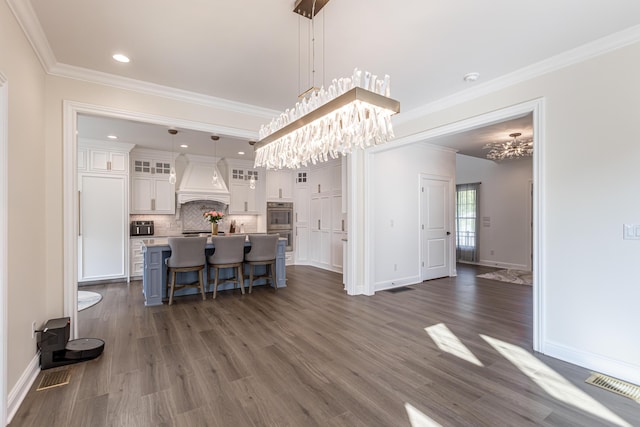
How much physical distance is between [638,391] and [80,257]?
7.62m

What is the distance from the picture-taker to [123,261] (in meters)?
5.86

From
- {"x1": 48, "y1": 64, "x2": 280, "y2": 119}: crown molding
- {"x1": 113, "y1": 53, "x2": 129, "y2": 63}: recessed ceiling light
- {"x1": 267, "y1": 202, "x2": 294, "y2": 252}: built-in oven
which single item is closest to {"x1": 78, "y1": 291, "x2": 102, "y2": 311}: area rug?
{"x1": 48, "y1": 64, "x2": 280, "y2": 119}: crown molding

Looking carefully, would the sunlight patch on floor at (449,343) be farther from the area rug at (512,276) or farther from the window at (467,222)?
the window at (467,222)

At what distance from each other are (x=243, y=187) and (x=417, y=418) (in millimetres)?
6500

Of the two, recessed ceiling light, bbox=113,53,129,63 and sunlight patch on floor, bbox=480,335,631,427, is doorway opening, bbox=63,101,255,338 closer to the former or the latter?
recessed ceiling light, bbox=113,53,129,63

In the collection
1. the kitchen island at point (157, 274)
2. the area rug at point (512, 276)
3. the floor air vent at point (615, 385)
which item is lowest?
the area rug at point (512, 276)

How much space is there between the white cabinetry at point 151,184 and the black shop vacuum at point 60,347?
3.96 meters

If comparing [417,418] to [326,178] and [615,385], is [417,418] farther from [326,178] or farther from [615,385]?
[326,178]

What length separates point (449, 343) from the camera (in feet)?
9.80

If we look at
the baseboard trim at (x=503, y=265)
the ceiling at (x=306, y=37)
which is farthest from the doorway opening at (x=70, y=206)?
the baseboard trim at (x=503, y=265)

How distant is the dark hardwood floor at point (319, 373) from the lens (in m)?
1.91

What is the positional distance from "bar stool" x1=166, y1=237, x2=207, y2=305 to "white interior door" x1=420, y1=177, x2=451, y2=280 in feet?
13.3

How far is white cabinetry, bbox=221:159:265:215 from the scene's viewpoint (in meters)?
7.36

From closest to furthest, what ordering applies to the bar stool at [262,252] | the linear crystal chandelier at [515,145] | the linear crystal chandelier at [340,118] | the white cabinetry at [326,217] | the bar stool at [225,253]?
the linear crystal chandelier at [340,118] < the bar stool at [225,253] < the bar stool at [262,252] < the linear crystal chandelier at [515,145] < the white cabinetry at [326,217]
